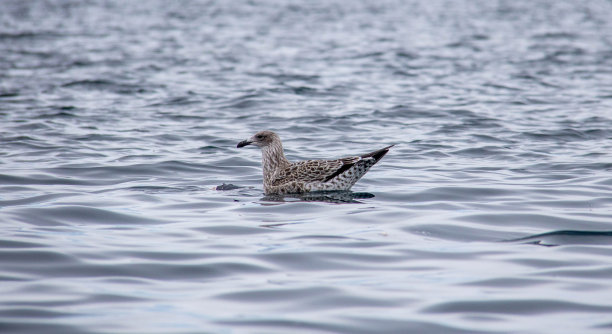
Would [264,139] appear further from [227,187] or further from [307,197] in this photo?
[307,197]

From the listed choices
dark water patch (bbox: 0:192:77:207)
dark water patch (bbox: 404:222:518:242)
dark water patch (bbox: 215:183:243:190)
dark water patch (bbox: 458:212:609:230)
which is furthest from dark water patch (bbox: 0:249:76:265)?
dark water patch (bbox: 458:212:609:230)

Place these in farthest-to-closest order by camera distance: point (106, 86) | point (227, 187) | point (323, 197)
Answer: point (106, 86)
point (227, 187)
point (323, 197)

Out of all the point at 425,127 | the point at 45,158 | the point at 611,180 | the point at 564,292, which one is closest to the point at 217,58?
the point at 425,127

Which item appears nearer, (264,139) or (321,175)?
(321,175)

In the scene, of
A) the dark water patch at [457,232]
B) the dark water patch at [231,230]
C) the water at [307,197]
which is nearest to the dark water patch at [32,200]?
the water at [307,197]

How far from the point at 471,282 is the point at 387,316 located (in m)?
1.13

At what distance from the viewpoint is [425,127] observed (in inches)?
666

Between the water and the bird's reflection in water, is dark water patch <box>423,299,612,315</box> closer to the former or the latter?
the water

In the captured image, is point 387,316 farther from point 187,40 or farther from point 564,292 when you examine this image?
point 187,40

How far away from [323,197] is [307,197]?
0.22 meters

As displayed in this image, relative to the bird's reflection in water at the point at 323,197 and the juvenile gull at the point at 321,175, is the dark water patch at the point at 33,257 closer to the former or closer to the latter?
the bird's reflection in water at the point at 323,197

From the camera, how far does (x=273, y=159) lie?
1209 cm

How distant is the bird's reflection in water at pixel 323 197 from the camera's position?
34.9ft

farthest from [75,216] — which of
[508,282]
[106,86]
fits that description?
[106,86]
